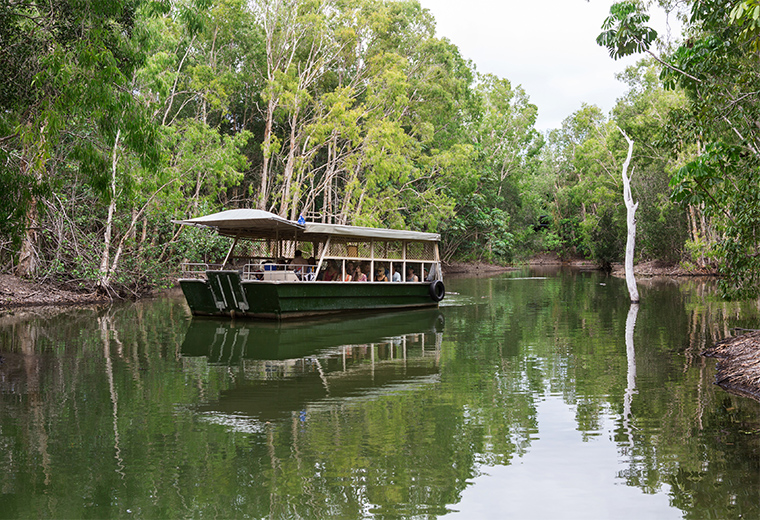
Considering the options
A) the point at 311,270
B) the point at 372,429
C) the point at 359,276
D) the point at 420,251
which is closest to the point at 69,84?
the point at 372,429

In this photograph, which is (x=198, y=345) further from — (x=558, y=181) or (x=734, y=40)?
(x=558, y=181)

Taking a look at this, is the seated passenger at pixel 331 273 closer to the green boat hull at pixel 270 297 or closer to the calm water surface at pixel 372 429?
the green boat hull at pixel 270 297

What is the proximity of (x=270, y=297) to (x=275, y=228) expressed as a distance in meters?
2.53

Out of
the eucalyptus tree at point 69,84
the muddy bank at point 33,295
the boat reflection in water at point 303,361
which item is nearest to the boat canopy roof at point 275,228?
the boat reflection in water at point 303,361

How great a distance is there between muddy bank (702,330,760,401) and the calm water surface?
0.27 meters

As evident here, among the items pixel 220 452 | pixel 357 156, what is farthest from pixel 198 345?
pixel 357 156

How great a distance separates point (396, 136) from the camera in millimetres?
36281

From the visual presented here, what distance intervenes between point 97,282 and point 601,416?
741 inches

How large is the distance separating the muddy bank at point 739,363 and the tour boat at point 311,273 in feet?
32.5

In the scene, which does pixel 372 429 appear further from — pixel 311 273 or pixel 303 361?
pixel 311 273

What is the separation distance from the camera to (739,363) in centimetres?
999

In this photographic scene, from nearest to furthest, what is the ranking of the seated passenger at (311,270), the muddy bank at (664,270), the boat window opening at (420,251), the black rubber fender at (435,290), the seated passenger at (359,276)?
the seated passenger at (311,270)
the seated passenger at (359,276)
the black rubber fender at (435,290)
the boat window opening at (420,251)
the muddy bank at (664,270)

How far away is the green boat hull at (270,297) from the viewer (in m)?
17.6

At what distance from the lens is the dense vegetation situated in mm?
10570
